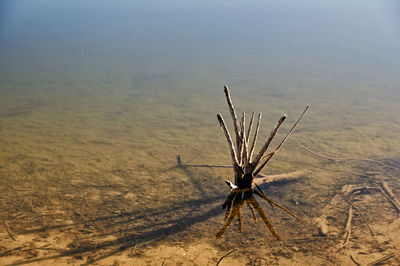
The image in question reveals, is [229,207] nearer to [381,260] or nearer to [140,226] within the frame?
[140,226]

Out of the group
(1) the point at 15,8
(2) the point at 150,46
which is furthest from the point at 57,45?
(1) the point at 15,8

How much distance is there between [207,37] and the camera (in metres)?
17.5

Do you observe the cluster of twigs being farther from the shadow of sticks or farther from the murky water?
the shadow of sticks

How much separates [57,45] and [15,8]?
9.19 metres

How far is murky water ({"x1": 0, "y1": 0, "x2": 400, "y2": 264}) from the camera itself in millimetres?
3934

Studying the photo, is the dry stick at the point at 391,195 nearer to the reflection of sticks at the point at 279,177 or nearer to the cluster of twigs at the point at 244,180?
the reflection of sticks at the point at 279,177

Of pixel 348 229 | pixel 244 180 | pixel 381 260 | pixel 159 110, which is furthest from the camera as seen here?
pixel 159 110

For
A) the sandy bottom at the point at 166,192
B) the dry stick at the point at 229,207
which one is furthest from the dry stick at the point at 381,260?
the dry stick at the point at 229,207

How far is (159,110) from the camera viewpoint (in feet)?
28.5

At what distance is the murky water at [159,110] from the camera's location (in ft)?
12.9

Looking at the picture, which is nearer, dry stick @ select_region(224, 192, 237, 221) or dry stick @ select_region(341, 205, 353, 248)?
dry stick @ select_region(341, 205, 353, 248)

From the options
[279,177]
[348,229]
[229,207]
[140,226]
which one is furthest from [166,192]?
[348,229]

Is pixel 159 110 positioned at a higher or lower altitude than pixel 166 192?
higher

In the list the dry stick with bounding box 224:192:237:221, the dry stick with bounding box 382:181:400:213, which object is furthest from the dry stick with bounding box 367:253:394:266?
the dry stick with bounding box 224:192:237:221
